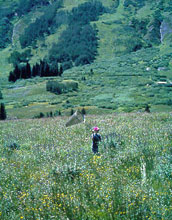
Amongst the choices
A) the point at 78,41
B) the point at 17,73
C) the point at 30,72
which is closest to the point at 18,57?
the point at 17,73

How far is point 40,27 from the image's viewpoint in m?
171

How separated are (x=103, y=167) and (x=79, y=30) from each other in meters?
160

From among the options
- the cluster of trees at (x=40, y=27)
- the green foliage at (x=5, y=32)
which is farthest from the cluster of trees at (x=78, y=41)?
the green foliage at (x=5, y=32)

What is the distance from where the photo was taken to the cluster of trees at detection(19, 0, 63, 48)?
534ft

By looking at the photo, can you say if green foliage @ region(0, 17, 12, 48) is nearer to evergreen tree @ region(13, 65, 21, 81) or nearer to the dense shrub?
the dense shrub

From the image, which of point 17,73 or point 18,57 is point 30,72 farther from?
point 18,57

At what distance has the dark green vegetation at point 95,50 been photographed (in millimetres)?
77938

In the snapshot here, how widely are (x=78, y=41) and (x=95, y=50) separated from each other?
15.5 m

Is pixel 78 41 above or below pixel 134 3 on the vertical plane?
below

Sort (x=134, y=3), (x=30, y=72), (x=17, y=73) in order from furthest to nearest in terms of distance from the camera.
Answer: (x=134, y=3) < (x=30, y=72) < (x=17, y=73)

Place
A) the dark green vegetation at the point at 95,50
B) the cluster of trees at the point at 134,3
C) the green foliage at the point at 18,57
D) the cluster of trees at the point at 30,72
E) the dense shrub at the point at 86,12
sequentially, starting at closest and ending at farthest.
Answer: the dark green vegetation at the point at 95,50 < the cluster of trees at the point at 30,72 < the green foliage at the point at 18,57 < the dense shrub at the point at 86,12 < the cluster of trees at the point at 134,3

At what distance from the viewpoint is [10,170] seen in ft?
23.2

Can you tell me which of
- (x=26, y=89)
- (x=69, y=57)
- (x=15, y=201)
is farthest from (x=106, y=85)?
(x=15, y=201)

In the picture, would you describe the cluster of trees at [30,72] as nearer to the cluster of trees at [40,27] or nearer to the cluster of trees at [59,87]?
the cluster of trees at [59,87]
